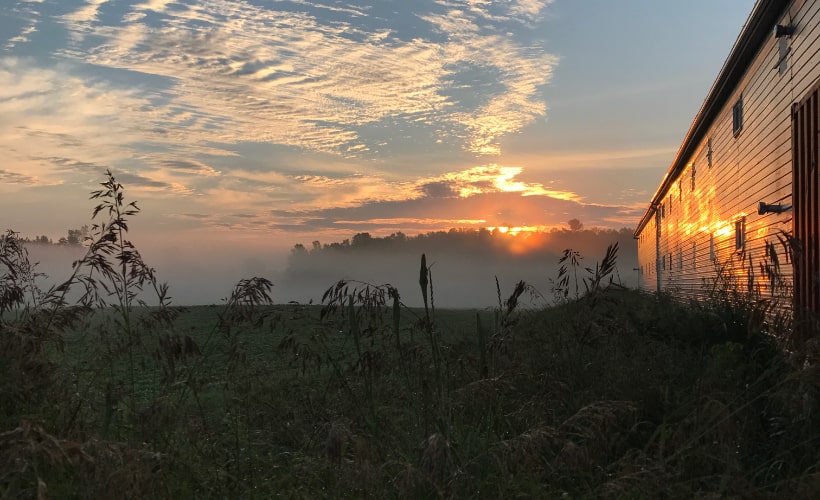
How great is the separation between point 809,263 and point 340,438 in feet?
27.1

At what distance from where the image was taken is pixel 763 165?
39.0ft

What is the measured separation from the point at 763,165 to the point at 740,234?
257cm

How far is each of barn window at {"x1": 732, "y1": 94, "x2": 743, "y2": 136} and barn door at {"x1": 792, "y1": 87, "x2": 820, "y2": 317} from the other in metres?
5.01

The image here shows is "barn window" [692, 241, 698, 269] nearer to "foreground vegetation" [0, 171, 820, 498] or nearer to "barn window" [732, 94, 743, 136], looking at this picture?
"barn window" [732, 94, 743, 136]

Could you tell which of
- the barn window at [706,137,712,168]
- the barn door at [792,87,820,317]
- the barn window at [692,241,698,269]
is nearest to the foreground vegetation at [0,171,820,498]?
the barn door at [792,87,820,317]

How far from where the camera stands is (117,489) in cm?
273

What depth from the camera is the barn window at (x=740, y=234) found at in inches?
533

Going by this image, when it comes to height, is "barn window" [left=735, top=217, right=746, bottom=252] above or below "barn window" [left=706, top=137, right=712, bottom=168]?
below

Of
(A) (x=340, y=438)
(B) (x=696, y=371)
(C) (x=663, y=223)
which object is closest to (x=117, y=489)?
(A) (x=340, y=438)

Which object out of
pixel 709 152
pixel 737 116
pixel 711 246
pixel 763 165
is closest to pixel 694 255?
pixel 711 246

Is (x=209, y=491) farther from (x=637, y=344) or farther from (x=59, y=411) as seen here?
(x=637, y=344)

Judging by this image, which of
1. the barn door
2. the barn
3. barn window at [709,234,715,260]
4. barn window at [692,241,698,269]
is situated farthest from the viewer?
barn window at [692,241,698,269]

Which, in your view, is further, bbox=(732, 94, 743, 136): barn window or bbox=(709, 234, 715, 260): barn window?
bbox=(709, 234, 715, 260): barn window

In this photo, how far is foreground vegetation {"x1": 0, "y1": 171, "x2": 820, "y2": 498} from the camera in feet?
10.5
